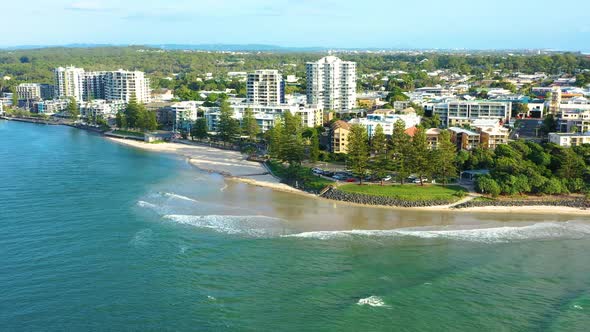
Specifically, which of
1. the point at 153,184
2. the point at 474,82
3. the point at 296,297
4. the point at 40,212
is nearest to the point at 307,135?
the point at 153,184

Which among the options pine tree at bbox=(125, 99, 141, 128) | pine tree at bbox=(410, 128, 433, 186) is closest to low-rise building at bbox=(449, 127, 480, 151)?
pine tree at bbox=(410, 128, 433, 186)

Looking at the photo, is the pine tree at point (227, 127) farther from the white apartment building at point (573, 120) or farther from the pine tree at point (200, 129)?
the white apartment building at point (573, 120)

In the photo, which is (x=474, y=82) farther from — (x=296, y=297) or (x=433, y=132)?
(x=296, y=297)

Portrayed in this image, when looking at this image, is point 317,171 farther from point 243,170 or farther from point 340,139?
point 340,139

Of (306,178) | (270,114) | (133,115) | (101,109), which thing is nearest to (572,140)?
(306,178)

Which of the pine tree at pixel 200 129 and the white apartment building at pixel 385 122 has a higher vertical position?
the white apartment building at pixel 385 122

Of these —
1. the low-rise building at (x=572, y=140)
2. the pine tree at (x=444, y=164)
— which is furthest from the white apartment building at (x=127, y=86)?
the low-rise building at (x=572, y=140)

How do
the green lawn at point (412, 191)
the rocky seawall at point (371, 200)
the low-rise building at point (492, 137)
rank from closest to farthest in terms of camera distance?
the rocky seawall at point (371, 200) → the green lawn at point (412, 191) → the low-rise building at point (492, 137)
